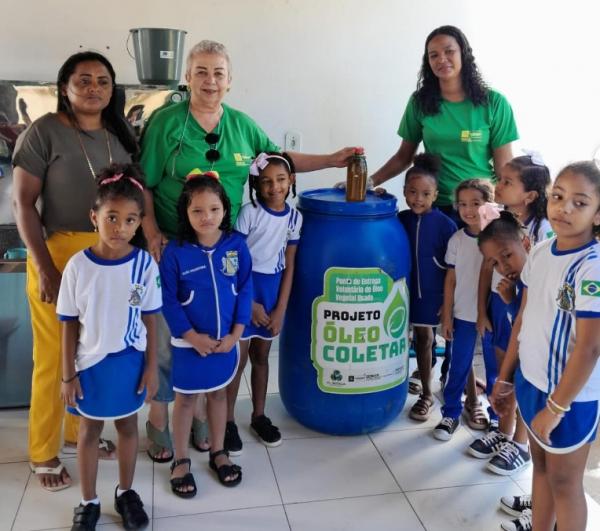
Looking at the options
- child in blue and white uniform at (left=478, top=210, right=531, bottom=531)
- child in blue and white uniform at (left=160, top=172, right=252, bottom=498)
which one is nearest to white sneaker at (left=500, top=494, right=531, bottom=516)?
child in blue and white uniform at (left=478, top=210, right=531, bottom=531)

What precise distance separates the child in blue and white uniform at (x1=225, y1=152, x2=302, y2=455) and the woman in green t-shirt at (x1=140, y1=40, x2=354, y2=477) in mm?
73

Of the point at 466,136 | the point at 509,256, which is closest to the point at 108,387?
the point at 509,256

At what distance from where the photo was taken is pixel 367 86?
300 centimetres

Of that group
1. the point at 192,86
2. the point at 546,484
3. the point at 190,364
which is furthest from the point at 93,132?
the point at 546,484

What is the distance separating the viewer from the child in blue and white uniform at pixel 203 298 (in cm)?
179

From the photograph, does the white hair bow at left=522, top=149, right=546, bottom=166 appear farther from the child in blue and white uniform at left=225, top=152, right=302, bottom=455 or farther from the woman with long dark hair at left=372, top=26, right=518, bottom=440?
the child in blue and white uniform at left=225, top=152, right=302, bottom=455

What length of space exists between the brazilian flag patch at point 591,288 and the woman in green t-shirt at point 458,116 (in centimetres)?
102

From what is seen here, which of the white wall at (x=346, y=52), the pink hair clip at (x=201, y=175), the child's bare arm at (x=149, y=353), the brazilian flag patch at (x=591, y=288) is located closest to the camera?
the brazilian flag patch at (x=591, y=288)

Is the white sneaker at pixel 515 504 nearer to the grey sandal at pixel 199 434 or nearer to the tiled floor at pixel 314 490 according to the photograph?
the tiled floor at pixel 314 490

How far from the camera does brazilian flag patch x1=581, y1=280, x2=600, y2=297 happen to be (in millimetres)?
1288

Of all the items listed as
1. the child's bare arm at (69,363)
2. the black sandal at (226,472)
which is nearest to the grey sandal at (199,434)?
the black sandal at (226,472)

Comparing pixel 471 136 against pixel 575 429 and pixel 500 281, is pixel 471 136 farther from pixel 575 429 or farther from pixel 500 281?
pixel 575 429

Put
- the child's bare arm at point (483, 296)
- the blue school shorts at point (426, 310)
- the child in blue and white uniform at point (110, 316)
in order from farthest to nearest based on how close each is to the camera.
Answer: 1. the blue school shorts at point (426, 310)
2. the child's bare arm at point (483, 296)
3. the child in blue and white uniform at point (110, 316)

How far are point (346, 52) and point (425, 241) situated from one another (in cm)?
118
